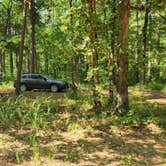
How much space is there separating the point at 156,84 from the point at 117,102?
51.0 ft

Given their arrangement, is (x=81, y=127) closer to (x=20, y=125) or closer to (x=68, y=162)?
(x=20, y=125)

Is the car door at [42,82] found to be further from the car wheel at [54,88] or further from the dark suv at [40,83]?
the car wheel at [54,88]

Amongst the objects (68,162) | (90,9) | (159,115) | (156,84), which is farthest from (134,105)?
(156,84)

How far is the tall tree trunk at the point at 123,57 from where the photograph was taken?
591 inches

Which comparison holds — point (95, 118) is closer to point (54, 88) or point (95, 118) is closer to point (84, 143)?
point (84, 143)

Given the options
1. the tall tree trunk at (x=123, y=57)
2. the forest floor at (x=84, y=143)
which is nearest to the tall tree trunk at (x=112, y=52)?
the tall tree trunk at (x=123, y=57)

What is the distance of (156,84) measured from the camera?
3006 centimetres

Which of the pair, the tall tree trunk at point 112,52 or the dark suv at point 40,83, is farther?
the dark suv at point 40,83

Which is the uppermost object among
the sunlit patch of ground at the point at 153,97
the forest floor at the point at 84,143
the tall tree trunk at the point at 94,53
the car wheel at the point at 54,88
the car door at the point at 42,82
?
the tall tree trunk at the point at 94,53

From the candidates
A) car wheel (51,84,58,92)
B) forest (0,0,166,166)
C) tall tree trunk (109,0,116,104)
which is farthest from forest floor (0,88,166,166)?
car wheel (51,84,58,92)

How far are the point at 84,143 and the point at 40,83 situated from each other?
50.5ft

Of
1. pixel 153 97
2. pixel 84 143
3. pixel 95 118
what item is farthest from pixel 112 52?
pixel 153 97

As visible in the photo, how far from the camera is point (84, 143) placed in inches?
486

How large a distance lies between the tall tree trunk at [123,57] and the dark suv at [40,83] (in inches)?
457
